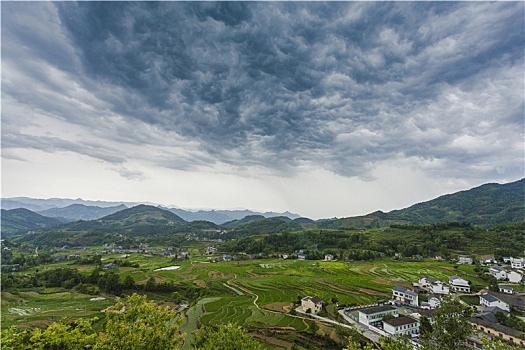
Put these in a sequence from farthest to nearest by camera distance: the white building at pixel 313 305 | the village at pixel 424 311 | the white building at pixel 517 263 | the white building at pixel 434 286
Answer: the white building at pixel 517 263
the white building at pixel 434 286
the white building at pixel 313 305
the village at pixel 424 311

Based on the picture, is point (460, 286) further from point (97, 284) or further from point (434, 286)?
point (97, 284)

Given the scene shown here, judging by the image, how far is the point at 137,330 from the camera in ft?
41.4

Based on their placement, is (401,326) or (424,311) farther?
(424,311)

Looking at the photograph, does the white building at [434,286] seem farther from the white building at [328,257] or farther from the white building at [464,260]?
the white building at [328,257]

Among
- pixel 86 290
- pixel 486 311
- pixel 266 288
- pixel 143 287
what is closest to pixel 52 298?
pixel 86 290

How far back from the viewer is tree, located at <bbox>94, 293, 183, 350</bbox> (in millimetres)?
12109

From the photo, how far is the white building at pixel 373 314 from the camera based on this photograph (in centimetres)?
4094

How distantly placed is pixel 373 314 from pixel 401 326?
4.32m

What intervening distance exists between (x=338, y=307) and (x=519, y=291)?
40.4m

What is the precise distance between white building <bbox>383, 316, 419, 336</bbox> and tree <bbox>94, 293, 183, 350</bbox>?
3494 centimetres

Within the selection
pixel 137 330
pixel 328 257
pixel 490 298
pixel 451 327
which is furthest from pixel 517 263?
pixel 137 330

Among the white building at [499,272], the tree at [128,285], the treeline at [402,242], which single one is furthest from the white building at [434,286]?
the tree at [128,285]

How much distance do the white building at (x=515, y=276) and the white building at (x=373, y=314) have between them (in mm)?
45869

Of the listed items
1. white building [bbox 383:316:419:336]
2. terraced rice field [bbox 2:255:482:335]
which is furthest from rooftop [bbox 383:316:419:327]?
terraced rice field [bbox 2:255:482:335]
